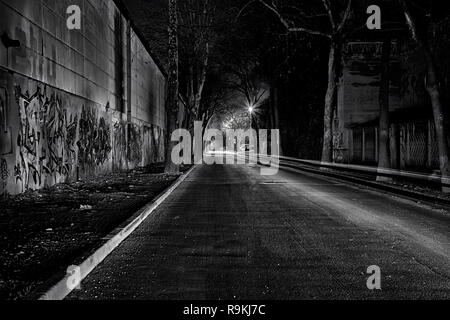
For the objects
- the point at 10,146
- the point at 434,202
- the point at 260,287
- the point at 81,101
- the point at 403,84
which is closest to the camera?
the point at 260,287

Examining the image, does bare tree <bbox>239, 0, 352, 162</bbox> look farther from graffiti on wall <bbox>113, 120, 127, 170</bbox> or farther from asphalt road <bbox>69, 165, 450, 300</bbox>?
asphalt road <bbox>69, 165, 450, 300</bbox>

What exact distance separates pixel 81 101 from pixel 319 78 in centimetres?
2836

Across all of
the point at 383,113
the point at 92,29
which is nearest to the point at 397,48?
the point at 383,113

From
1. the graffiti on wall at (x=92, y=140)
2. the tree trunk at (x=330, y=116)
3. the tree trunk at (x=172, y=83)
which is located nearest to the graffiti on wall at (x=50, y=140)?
the graffiti on wall at (x=92, y=140)

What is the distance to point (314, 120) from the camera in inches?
1666

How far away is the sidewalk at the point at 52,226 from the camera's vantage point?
525cm

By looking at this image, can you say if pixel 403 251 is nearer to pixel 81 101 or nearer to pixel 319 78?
pixel 81 101

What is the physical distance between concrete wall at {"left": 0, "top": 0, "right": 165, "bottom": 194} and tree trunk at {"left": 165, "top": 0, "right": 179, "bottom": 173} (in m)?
2.51

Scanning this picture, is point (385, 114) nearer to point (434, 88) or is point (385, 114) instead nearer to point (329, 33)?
point (434, 88)

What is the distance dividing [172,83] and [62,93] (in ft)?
28.3

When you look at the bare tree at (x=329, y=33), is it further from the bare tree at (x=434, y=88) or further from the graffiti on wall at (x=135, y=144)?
the bare tree at (x=434, y=88)

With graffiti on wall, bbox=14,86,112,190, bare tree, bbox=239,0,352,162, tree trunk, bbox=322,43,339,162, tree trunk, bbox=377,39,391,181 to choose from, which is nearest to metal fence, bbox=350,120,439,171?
tree trunk, bbox=322,43,339,162

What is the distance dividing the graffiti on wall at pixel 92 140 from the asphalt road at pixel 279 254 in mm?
6703

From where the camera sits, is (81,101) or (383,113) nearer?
(81,101)
